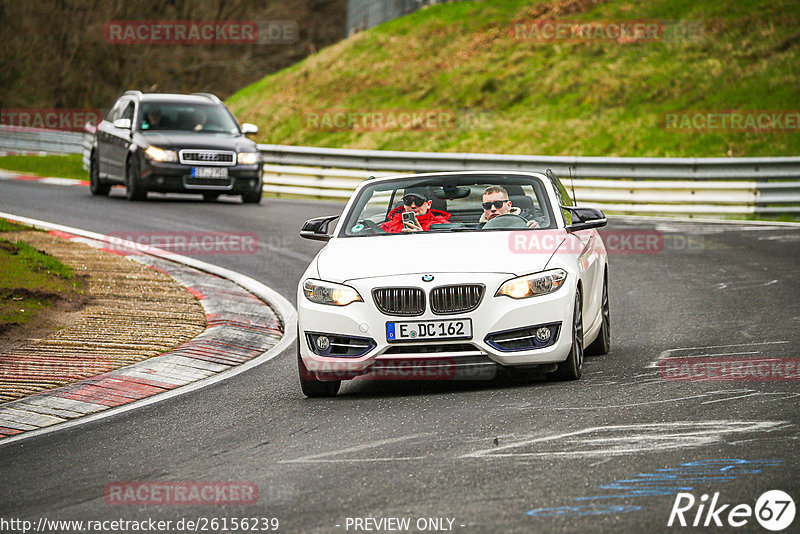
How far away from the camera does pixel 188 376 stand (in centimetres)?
913

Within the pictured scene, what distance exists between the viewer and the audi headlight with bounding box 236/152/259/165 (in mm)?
20906

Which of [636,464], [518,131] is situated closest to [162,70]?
[518,131]

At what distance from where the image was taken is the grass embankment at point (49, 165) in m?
28.5

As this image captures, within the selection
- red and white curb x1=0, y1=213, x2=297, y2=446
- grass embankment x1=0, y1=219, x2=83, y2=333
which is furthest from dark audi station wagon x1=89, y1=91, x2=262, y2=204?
grass embankment x1=0, y1=219, x2=83, y2=333

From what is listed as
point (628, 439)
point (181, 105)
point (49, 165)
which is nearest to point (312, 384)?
point (628, 439)

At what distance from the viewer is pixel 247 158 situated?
20984 mm

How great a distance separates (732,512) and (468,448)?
1622mm

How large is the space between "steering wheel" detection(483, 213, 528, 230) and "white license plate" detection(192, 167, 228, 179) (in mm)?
12545

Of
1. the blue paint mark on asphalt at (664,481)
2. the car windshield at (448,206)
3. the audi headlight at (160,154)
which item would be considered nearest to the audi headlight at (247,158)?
the audi headlight at (160,154)

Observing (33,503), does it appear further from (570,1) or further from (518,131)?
(570,1)

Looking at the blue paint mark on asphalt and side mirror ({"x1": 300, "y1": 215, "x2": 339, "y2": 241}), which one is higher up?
side mirror ({"x1": 300, "y1": 215, "x2": 339, "y2": 241})

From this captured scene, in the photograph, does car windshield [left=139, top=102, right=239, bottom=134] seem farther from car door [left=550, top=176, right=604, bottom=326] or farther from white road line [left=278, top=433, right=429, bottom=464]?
white road line [left=278, top=433, right=429, bottom=464]

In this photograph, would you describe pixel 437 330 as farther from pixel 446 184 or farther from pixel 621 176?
pixel 621 176

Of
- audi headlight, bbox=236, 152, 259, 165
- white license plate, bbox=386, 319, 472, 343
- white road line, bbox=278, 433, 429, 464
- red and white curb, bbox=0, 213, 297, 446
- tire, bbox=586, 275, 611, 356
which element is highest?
audi headlight, bbox=236, 152, 259, 165
